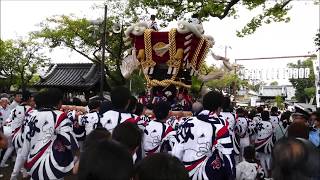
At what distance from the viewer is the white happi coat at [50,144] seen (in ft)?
16.1

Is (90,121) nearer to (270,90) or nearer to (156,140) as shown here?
(156,140)

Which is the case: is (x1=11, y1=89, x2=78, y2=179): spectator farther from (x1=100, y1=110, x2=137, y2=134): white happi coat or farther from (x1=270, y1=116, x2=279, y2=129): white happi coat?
(x1=270, y1=116, x2=279, y2=129): white happi coat

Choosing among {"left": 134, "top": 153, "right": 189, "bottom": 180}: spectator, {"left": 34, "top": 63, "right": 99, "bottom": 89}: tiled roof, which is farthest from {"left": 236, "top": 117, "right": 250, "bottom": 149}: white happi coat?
{"left": 134, "top": 153, "right": 189, "bottom": 180}: spectator

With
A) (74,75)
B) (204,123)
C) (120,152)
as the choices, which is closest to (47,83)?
(74,75)

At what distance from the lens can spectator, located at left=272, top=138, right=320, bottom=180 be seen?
89.5 inches

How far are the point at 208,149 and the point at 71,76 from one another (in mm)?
11859

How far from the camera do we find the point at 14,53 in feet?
96.1

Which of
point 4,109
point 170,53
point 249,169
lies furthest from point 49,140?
point 4,109

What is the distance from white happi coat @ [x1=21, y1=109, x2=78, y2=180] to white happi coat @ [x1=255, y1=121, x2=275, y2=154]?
5.25 m

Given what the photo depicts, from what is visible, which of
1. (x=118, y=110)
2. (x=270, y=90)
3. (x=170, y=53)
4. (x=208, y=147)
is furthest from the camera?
(x=270, y=90)

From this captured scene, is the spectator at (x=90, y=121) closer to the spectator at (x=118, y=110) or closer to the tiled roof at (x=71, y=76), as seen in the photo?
the spectator at (x=118, y=110)

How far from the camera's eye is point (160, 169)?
6.81 ft

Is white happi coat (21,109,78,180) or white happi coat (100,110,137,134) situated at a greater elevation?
white happi coat (100,110,137,134)

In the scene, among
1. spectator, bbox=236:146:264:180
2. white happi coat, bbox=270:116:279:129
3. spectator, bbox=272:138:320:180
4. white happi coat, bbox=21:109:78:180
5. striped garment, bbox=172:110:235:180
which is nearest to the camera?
spectator, bbox=272:138:320:180
